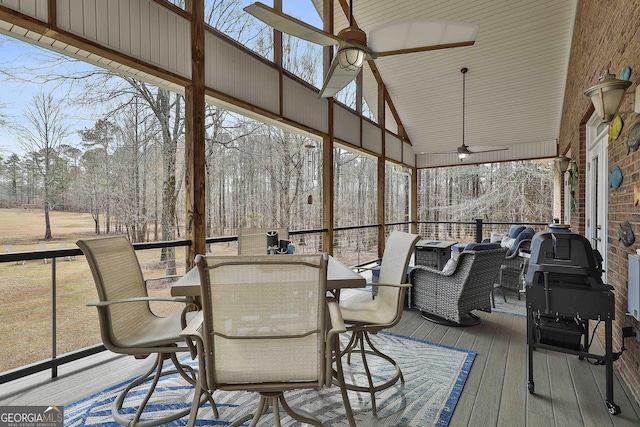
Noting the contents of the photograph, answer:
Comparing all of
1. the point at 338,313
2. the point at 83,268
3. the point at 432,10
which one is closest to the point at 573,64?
the point at 432,10

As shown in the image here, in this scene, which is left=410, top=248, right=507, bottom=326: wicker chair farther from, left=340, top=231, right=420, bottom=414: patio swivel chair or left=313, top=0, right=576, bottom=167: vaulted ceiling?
left=313, top=0, right=576, bottom=167: vaulted ceiling

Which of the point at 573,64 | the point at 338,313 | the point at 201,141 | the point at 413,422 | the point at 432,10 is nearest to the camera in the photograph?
the point at 338,313

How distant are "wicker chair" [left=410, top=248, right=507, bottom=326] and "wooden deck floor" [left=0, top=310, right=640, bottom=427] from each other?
0.39m

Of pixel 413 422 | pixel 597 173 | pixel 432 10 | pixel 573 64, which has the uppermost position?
pixel 432 10

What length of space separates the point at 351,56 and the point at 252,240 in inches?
72.3

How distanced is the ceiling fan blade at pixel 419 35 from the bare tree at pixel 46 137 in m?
3.85

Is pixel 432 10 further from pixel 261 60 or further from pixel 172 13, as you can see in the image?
pixel 172 13

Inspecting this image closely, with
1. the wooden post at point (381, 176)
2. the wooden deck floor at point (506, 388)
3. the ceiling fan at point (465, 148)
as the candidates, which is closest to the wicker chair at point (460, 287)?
the wooden deck floor at point (506, 388)

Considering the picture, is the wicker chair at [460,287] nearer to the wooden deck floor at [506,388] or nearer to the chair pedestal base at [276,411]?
the wooden deck floor at [506,388]

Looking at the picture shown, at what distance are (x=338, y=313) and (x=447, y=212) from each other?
1345 centimetres

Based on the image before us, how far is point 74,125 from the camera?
4.43m

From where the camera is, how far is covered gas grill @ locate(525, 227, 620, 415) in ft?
6.94

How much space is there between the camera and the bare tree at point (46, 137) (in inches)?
150

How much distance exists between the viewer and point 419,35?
2.75 metres
